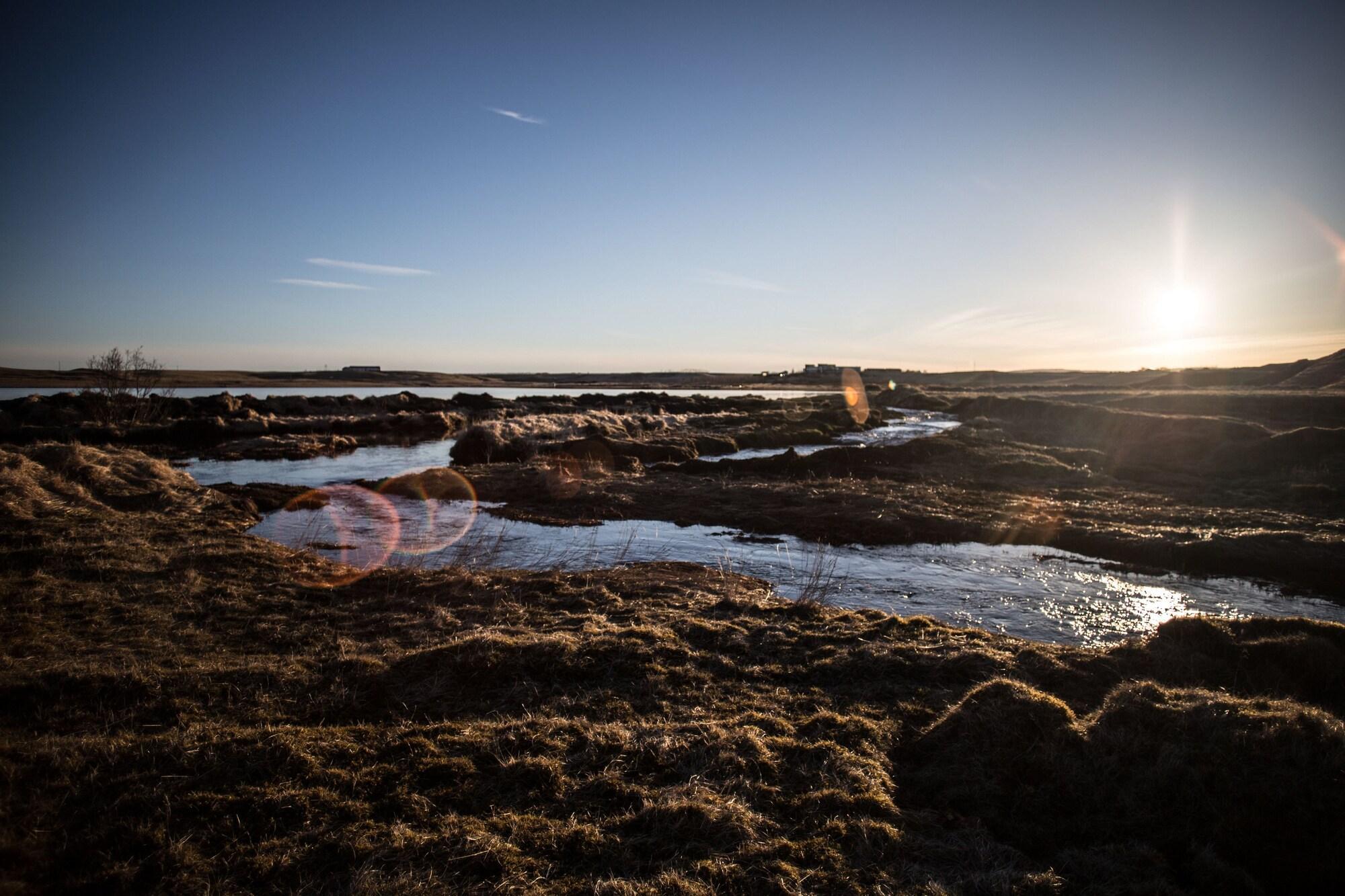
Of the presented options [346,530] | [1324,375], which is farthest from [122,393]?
[1324,375]

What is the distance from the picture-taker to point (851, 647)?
9.24 metres

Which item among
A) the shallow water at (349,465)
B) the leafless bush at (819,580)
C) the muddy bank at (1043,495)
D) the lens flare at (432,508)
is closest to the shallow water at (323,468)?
the shallow water at (349,465)

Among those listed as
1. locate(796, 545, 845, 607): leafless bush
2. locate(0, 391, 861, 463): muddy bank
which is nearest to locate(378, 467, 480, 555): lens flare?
locate(0, 391, 861, 463): muddy bank

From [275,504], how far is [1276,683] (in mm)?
24600

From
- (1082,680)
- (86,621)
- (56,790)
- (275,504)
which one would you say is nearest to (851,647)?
(1082,680)

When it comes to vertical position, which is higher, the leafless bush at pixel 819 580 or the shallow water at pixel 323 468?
the shallow water at pixel 323 468

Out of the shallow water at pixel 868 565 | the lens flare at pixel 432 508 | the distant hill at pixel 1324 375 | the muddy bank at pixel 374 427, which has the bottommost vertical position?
the shallow water at pixel 868 565

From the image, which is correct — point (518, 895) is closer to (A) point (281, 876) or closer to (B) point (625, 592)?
(A) point (281, 876)

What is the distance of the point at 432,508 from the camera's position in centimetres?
2192

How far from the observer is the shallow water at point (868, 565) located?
12.2 m

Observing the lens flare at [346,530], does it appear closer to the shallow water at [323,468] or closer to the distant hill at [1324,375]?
the shallow water at [323,468]

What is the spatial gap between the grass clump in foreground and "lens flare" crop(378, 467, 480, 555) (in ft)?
21.6

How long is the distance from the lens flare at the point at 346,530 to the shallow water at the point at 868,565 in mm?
81

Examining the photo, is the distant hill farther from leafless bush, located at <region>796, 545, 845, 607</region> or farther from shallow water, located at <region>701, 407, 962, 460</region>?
leafless bush, located at <region>796, 545, 845, 607</region>
